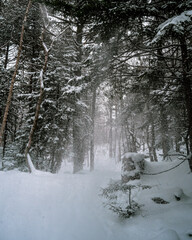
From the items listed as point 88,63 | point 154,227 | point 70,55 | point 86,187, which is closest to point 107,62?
point 88,63

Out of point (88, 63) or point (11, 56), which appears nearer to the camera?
point (88, 63)

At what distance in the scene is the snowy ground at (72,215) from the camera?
10.2 feet

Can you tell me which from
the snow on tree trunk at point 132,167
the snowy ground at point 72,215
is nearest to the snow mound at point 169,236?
the snowy ground at point 72,215

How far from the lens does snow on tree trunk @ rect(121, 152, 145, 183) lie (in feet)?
22.1

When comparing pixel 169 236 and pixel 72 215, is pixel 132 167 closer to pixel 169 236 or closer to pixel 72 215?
pixel 72 215

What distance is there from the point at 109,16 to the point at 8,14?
9.01m

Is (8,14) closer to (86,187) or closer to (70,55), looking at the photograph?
(70,55)

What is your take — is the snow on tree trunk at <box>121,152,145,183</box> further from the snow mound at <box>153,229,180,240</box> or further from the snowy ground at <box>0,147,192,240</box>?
the snow mound at <box>153,229,180,240</box>

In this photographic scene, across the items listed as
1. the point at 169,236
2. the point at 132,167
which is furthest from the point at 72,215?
the point at 132,167

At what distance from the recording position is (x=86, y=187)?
5191 mm

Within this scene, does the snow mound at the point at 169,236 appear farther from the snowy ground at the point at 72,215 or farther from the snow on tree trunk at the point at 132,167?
the snow on tree trunk at the point at 132,167

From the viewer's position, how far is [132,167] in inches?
280

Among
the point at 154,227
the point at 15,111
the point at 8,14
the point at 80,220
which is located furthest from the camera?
the point at 15,111

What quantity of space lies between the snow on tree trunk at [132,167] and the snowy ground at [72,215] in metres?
1.70
